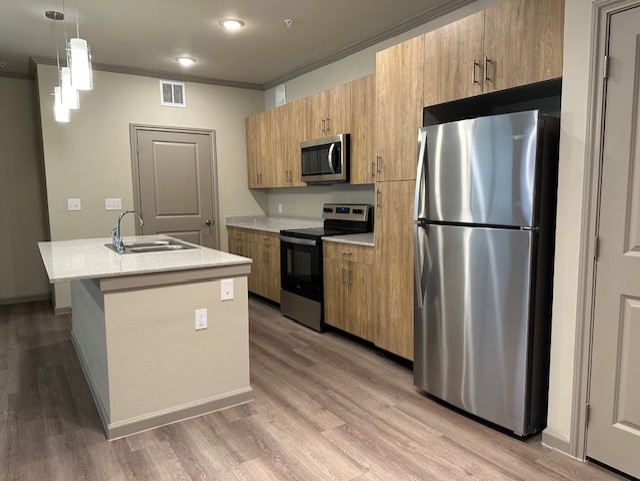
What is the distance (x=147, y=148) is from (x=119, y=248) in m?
2.48

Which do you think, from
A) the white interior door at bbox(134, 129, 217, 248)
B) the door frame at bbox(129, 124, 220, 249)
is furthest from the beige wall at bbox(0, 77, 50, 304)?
the white interior door at bbox(134, 129, 217, 248)

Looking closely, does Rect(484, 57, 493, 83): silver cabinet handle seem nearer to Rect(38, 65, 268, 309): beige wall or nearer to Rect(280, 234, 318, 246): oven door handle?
Rect(280, 234, 318, 246): oven door handle

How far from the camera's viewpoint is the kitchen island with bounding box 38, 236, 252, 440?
231 centimetres

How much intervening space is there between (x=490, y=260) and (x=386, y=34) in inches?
100

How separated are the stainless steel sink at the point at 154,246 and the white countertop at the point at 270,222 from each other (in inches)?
52.9

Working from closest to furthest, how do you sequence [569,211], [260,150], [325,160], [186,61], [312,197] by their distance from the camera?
[569,211] → [325,160] → [186,61] → [312,197] → [260,150]

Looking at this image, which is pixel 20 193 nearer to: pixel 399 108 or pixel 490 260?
pixel 399 108

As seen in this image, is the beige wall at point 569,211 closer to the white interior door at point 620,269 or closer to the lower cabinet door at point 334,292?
the white interior door at point 620,269

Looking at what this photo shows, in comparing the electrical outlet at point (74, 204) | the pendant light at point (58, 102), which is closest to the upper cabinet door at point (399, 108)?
the pendant light at point (58, 102)

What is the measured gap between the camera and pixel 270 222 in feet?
18.5

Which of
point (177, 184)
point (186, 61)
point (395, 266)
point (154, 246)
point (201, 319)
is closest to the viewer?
point (201, 319)

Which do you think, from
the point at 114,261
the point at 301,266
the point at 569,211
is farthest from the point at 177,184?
the point at 569,211

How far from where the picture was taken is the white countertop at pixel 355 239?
11.5 feet

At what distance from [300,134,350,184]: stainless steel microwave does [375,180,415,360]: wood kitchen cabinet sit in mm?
811
